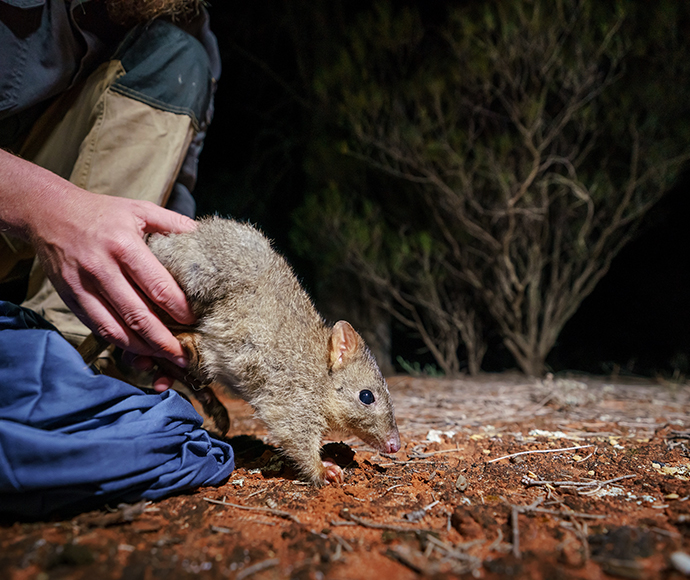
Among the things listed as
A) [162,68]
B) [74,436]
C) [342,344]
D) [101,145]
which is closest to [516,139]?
[162,68]

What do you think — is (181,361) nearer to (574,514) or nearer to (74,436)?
(74,436)

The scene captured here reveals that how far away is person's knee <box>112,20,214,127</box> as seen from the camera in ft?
10.4

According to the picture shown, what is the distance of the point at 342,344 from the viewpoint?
2752mm

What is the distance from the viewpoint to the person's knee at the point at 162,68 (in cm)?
316

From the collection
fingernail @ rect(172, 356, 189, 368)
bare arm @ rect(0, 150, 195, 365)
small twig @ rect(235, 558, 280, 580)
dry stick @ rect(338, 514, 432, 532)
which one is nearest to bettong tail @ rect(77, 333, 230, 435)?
fingernail @ rect(172, 356, 189, 368)

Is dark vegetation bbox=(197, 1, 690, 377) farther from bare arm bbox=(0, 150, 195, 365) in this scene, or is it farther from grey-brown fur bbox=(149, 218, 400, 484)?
bare arm bbox=(0, 150, 195, 365)

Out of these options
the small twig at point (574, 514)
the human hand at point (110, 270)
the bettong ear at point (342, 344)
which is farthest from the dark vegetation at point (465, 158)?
the small twig at point (574, 514)

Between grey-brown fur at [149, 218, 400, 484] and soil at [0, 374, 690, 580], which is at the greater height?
grey-brown fur at [149, 218, 400, 484]

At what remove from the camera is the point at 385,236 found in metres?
7.31

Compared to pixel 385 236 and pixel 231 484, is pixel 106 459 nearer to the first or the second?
pixel 231 484

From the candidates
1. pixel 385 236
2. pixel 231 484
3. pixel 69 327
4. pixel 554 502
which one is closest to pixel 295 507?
pixel 231 484

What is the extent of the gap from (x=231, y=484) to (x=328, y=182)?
618 centimetres

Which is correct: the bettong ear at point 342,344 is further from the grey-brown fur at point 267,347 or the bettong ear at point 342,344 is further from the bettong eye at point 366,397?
the bettong eye at point 366,397

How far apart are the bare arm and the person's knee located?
1324 millimetres
